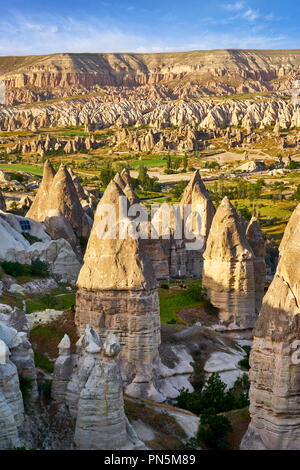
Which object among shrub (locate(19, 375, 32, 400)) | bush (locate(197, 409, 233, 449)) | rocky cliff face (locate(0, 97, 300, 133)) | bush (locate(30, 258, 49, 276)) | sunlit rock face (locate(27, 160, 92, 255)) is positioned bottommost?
bush (locate(197, 409, 233, 449))

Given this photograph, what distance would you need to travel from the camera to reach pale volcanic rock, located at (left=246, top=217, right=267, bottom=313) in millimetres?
30281

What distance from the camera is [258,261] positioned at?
3030cm

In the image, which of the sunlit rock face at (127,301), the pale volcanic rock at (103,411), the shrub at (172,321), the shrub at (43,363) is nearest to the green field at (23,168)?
the shrub at (172,321)

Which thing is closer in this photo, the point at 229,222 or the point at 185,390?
the point at 185,390

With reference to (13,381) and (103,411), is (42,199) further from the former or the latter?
(103,411)

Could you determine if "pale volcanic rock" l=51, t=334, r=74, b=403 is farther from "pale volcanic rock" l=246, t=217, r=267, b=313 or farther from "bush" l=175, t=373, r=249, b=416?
"pale volcanic rock" l=246, t=217, r=267, b=313

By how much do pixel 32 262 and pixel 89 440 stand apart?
19.0 meters

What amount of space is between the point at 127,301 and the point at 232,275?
8.93m

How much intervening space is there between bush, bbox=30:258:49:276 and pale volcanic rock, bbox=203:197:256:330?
26.5 feet

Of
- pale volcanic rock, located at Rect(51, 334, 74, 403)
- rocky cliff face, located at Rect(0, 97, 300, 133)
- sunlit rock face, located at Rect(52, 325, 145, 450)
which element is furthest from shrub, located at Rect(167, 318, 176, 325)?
rocky cliff face, located at Rect(0, 97, 300, 133)
